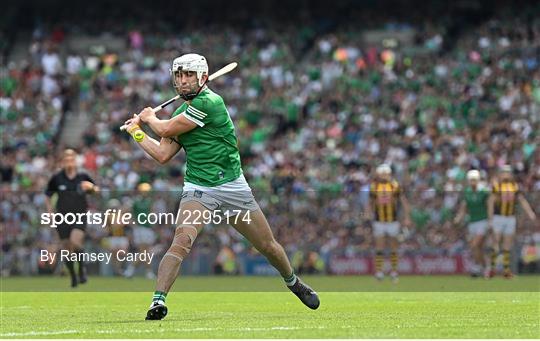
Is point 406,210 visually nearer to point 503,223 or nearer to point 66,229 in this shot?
point 503,223

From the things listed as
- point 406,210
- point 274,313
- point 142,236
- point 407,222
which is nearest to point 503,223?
point 407,222

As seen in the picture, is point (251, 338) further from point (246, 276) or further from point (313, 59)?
point (313, 59)

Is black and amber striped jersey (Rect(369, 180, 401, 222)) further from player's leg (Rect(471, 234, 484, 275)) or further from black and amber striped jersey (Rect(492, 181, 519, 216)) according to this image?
black and amber striped jersey (Rect(492, 181, 519, 216))

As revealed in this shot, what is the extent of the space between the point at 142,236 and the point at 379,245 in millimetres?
5065

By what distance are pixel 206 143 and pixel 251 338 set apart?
2.91 m

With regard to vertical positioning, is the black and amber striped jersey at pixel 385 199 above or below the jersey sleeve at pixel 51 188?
below

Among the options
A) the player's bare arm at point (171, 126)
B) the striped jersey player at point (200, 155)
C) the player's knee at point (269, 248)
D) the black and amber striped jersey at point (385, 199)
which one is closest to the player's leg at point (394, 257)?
the black and amber striped jersey at point (385, 199)

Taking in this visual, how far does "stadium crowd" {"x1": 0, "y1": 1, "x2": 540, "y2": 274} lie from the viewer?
28.9 m

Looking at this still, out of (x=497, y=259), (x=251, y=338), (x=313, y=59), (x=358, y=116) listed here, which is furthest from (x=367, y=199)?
(x=251, y=338)

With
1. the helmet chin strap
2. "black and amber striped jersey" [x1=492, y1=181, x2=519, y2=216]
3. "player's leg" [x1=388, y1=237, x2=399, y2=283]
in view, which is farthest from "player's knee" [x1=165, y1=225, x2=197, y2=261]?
"black and amber striped jersey" [x1=492, y1=181, x2=519, y2=216]

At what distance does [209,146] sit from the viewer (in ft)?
42.7

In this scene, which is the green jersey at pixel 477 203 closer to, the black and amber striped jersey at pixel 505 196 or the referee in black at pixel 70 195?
the black and amber striped jersey at pixel 505 196

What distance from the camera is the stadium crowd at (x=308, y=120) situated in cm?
2892

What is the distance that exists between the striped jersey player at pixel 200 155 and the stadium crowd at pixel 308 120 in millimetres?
14238
